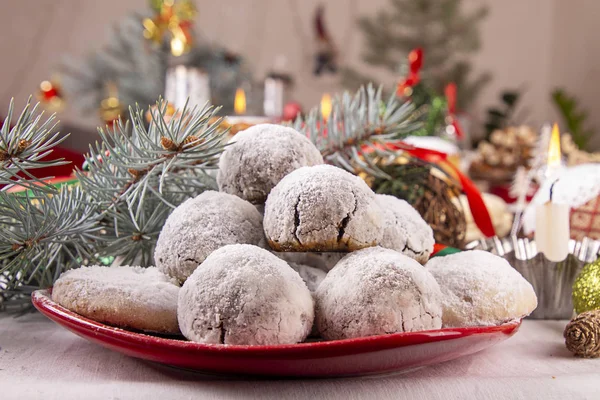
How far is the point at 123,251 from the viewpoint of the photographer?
65 cm

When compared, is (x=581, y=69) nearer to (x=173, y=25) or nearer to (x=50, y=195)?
(x=173, y=25)

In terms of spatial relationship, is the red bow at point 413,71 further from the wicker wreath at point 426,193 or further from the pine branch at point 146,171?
the pine branch at point 146,171

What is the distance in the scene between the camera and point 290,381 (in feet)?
1.51

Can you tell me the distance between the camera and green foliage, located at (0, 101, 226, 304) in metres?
0.57

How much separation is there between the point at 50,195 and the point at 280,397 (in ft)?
1.19

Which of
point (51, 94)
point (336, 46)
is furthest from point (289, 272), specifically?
point (336, 46)

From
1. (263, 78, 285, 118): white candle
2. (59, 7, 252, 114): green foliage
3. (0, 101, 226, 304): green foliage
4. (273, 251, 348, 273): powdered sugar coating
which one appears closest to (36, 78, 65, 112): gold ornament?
(59, 7, 252, 114): green foliage

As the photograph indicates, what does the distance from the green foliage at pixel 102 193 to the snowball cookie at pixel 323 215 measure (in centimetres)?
11

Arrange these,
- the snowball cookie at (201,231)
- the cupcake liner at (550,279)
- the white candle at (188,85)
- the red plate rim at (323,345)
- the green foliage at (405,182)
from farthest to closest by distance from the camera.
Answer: the white candle at (188,85)
the green foliage at (405,182)
the cupcake liner at (550,279)
the snowball cookie at (201,231)
the red plate rim at (323,345)

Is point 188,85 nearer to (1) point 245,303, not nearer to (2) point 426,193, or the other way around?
(2) point 426,193

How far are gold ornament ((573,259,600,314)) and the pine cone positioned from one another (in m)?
0.06

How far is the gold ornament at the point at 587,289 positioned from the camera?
60cm

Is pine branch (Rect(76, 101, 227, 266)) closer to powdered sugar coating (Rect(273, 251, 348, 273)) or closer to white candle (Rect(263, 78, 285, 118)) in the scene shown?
powdered sugar coating (Rect(273, 251, 348, 273))

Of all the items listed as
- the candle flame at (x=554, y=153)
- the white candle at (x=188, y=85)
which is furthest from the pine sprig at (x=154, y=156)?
the white candle at (x=188, y=85)
